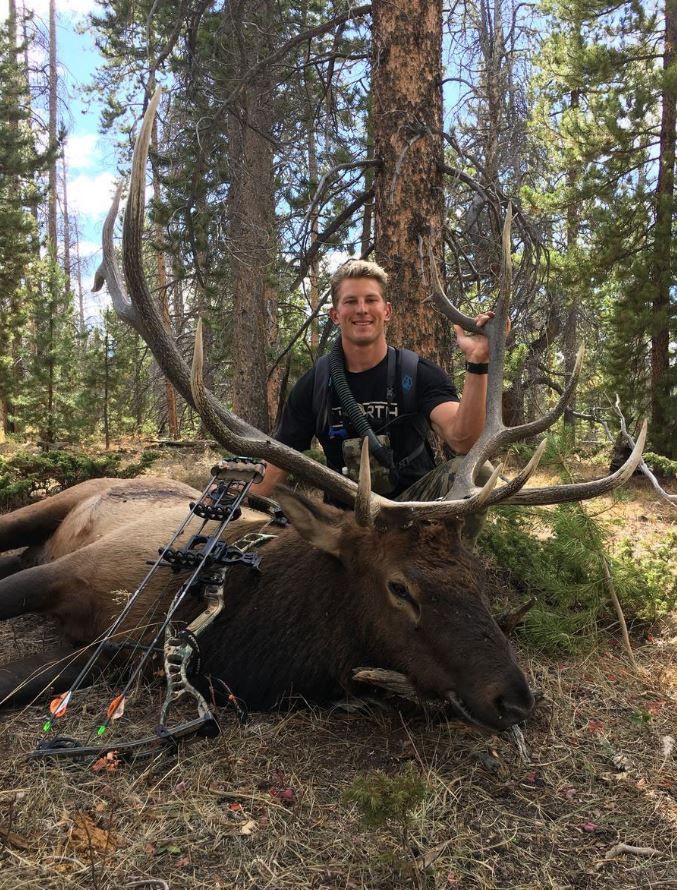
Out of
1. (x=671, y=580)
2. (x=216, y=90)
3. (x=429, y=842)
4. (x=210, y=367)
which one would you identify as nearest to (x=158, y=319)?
(x=429, y=842)

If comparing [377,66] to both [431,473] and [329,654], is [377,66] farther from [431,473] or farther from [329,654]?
[329,654]

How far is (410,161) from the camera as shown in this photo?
5.02m

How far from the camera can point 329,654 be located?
305 cm

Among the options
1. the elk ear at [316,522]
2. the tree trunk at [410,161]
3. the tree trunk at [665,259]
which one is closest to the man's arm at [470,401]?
the elk ear at [316,522]

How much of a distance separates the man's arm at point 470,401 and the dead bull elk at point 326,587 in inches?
3.6

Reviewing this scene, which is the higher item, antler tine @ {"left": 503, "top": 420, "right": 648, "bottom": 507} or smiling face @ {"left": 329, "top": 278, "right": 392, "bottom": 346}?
smiling face @ {"left": 329, "top": 278, "right": 392, "bottom": 346}

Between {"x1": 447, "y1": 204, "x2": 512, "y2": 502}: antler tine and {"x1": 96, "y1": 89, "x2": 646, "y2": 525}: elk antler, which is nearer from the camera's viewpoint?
{"x1": 96, "y1": 89, "x2": 646, "y2": 525}: elk antler

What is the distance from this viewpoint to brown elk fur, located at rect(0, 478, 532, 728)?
262cm

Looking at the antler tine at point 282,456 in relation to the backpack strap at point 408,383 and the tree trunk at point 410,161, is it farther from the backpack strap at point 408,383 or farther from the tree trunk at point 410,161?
the tree trunk at point 410,161

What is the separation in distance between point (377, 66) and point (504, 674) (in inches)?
184

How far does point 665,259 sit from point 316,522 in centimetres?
1080

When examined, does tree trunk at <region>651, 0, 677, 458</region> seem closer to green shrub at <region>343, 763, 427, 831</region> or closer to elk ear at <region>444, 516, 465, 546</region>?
elk ear at <region>444, 516, 465, 546</region>

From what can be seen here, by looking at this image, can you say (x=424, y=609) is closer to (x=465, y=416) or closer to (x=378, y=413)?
(x=465, y=416)

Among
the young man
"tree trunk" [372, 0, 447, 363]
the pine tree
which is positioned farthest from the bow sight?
the pine tree
